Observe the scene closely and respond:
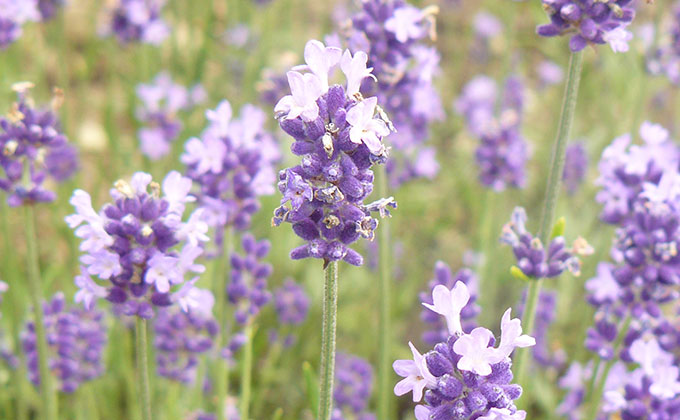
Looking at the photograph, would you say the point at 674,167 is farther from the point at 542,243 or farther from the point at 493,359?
the point at 493,359

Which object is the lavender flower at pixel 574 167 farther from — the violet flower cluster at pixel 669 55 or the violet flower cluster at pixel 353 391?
the violet flower cluster at pixel 353 391

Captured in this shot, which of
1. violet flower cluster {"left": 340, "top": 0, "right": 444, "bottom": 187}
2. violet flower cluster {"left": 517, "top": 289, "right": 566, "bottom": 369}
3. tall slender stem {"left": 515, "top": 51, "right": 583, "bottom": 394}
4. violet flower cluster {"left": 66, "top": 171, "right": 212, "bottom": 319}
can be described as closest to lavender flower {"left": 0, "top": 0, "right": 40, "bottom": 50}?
violet flower cluster {"left": 340, "top": 0, "right": 444, "bottom": 187}

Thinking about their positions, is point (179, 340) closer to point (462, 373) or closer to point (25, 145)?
point (25, 145)

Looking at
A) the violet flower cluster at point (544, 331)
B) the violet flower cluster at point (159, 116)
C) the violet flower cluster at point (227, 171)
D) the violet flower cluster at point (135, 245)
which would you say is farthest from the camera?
the violet flower cluster at point (159, 116)

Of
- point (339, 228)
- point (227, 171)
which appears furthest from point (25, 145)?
point (339, 228)

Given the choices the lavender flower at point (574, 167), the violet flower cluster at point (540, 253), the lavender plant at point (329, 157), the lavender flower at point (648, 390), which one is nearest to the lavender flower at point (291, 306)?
the violet flower cluster at point (540, 253)

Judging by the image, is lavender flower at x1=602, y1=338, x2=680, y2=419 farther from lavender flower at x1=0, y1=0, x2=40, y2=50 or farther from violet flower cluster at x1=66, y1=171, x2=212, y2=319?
lavender flower at x1=0, y1=0, x2=40, y2=50
